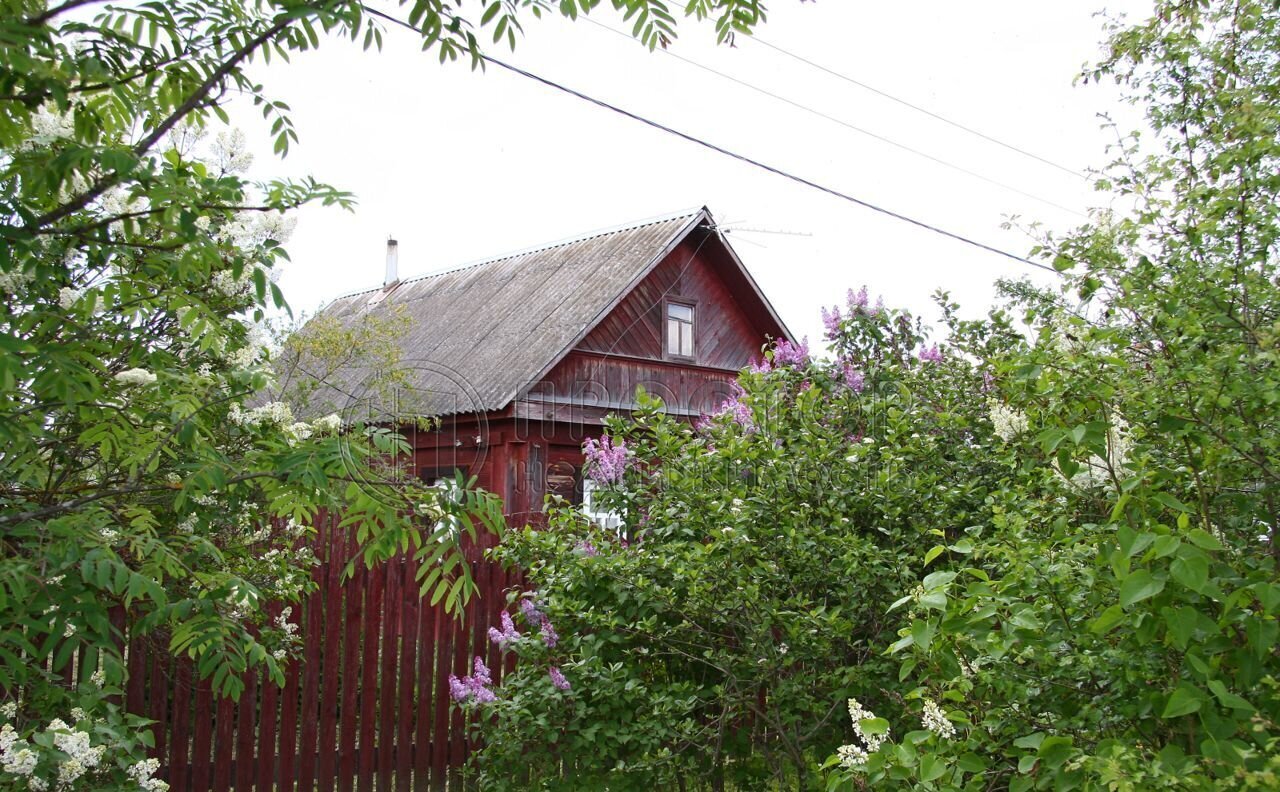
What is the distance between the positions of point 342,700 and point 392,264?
60.7 feet

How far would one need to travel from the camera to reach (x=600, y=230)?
1844 cm

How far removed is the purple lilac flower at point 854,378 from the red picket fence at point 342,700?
2.46 metres

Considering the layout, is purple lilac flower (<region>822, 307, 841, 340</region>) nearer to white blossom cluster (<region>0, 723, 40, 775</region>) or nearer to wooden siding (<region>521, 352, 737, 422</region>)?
white blossom cluster (<region>0, 723, 40, 775</region>)

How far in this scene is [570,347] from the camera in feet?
45.9

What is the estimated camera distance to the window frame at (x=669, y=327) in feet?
53.3

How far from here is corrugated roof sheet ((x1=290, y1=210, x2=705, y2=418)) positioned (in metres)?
14.1

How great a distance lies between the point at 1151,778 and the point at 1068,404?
0.87 m

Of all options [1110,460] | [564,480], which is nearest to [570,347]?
[564,480]

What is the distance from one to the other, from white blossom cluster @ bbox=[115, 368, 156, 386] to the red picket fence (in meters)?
2.47

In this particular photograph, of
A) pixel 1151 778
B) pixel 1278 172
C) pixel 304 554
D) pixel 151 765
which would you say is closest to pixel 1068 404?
pixel 1151 778

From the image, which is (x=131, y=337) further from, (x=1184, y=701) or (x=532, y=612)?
(x=1184, y=701)

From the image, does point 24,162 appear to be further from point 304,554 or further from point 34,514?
point 304,554

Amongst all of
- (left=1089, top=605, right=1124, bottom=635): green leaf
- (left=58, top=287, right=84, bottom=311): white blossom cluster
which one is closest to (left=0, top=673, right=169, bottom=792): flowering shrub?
(left=58, top=287, right=84, bottom=311): white blossom cluster

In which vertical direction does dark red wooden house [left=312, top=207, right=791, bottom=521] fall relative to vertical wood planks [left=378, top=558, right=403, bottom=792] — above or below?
above
